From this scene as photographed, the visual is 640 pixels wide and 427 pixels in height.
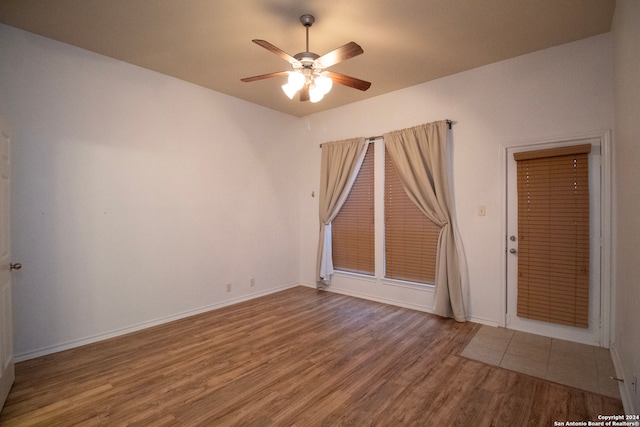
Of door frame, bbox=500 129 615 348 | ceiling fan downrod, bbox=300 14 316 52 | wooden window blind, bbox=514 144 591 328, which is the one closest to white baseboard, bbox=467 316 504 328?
wooden window blind, bbox=514 144 591 328

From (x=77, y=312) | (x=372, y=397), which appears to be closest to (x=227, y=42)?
(x=77, y=312)

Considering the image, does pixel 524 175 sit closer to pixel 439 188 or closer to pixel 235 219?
pixel 439 188

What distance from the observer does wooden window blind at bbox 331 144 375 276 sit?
4.84 meters

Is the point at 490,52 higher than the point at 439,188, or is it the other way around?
the point at 490,52

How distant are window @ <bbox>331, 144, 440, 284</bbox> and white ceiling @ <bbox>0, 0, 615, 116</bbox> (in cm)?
162

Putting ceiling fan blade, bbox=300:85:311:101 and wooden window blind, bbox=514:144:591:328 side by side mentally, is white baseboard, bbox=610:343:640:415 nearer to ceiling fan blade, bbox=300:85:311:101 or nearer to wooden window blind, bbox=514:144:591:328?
wooden window blind, bbox=514:144:591:328

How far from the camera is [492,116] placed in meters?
3.67

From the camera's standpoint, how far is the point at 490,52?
3357 mm

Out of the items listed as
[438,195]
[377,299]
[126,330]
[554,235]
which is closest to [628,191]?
[554,235]

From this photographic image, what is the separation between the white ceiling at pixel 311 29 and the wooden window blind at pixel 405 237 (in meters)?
1.67

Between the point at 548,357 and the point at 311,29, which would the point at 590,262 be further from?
the point at 311,29

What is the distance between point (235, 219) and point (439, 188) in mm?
2970

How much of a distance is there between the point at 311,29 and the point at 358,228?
2999 mm

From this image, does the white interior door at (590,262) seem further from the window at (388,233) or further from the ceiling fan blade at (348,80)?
the ceiling fan blade at (348,80)
